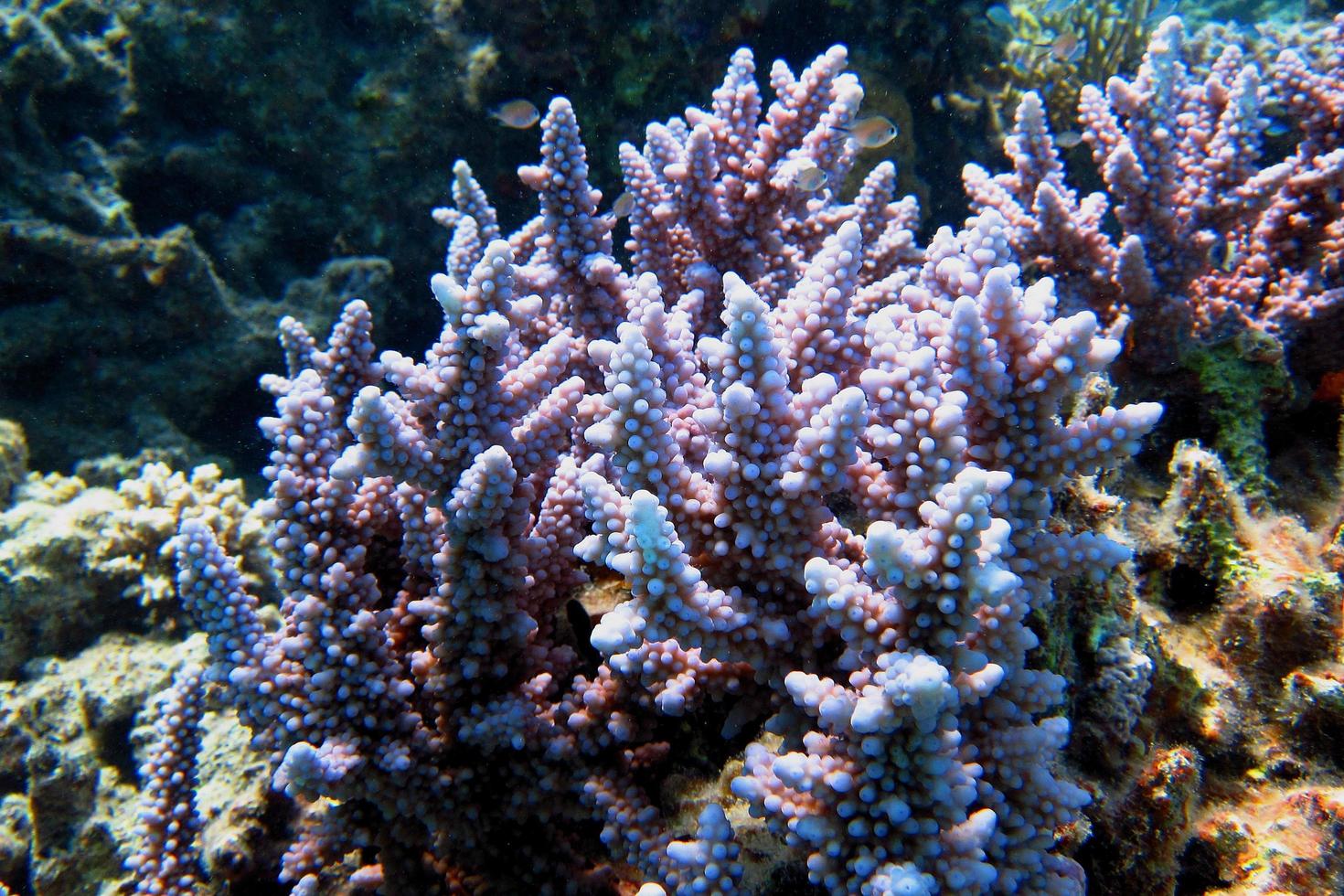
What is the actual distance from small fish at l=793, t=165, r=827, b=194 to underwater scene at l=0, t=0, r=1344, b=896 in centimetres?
2

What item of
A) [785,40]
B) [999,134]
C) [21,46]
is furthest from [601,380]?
[21,46]

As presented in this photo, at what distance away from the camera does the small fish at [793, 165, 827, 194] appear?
301 centimetres

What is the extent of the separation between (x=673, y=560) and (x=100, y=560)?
17.2 ft

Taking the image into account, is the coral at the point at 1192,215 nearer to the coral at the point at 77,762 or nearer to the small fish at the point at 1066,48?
the small fish at the point at 1066,48

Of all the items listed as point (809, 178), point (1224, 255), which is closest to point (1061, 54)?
point (1224, 255)

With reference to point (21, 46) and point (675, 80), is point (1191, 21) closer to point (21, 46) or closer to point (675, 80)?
point (675, 80)

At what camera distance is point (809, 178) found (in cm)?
304

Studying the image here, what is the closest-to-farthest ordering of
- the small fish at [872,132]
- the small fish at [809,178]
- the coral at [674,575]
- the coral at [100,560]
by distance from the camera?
the coral at [674,575], the small fish at [809,178], the small fish at [872,132], the coral at [100,560]

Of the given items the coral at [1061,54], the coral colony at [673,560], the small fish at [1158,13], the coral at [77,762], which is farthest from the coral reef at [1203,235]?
the coral at [77,762]

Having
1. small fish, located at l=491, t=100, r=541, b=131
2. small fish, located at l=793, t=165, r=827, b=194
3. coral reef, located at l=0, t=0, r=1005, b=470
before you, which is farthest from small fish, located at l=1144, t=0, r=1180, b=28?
small fish, located at l=793, t=165, r=827, b=194

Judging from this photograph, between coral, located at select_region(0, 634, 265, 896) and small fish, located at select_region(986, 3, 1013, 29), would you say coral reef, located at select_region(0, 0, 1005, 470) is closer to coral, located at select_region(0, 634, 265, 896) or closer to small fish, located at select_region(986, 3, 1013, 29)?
small fish, located at select_region(986, 3, 1013, 29)

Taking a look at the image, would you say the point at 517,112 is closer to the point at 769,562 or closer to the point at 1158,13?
the point at 769,562

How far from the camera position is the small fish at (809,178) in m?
3.01

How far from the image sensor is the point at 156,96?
6273 millimetres
